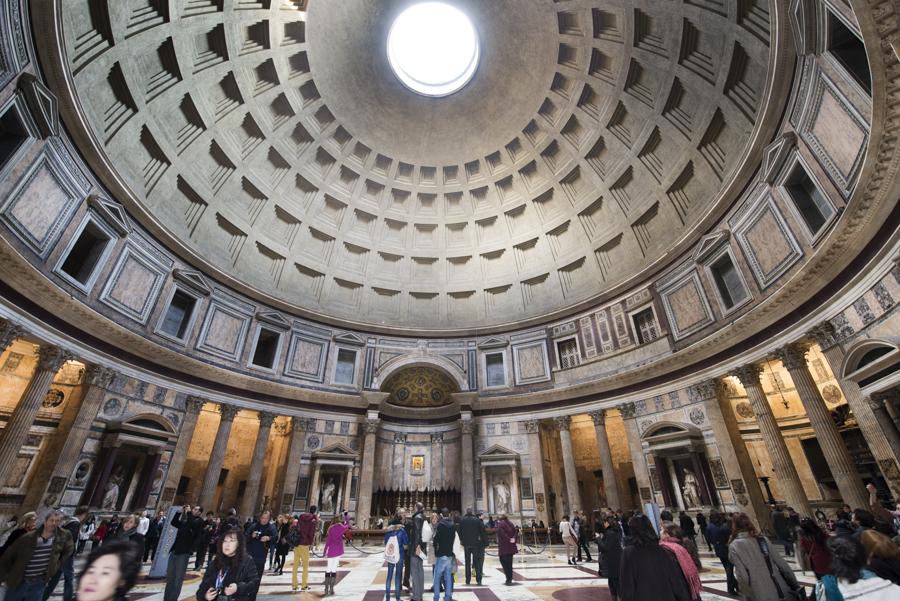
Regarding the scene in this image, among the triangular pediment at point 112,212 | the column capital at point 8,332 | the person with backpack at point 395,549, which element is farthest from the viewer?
the triangular pediment at point 112,212

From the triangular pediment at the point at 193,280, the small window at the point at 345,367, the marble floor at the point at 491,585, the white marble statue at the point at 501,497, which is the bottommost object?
the marble floor at the point at 491,585

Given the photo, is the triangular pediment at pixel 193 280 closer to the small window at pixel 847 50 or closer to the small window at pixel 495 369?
the small window at pixel 495 369

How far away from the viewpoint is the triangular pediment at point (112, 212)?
593 inches

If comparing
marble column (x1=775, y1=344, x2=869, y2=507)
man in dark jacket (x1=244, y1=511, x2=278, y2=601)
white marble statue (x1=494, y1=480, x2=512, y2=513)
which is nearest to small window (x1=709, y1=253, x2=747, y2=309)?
marble column (x1=775, y1=344, x2=869, y2=507)

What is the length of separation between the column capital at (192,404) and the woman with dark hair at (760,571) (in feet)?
66.7

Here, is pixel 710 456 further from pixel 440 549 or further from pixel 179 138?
pixel 179 138

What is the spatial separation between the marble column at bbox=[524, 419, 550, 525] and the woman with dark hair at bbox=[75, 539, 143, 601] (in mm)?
20470

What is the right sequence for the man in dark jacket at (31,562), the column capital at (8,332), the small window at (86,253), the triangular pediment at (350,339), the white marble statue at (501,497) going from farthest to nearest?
the triangular pediment at (350,339) → the white marble statue at (501,497) → the small window at (86,253) → the column capital at (8,332) → the man in dark jacket at (31,562)

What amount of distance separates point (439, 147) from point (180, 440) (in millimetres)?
22097

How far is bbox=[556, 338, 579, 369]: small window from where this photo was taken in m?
23.0

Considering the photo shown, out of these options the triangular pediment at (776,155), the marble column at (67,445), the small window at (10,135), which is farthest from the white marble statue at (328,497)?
the triangular pediment at (776,155)

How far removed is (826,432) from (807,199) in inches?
300

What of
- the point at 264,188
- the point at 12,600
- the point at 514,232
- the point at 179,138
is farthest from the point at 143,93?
the point at 514,232

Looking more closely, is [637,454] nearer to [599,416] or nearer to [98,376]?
[599,416]
